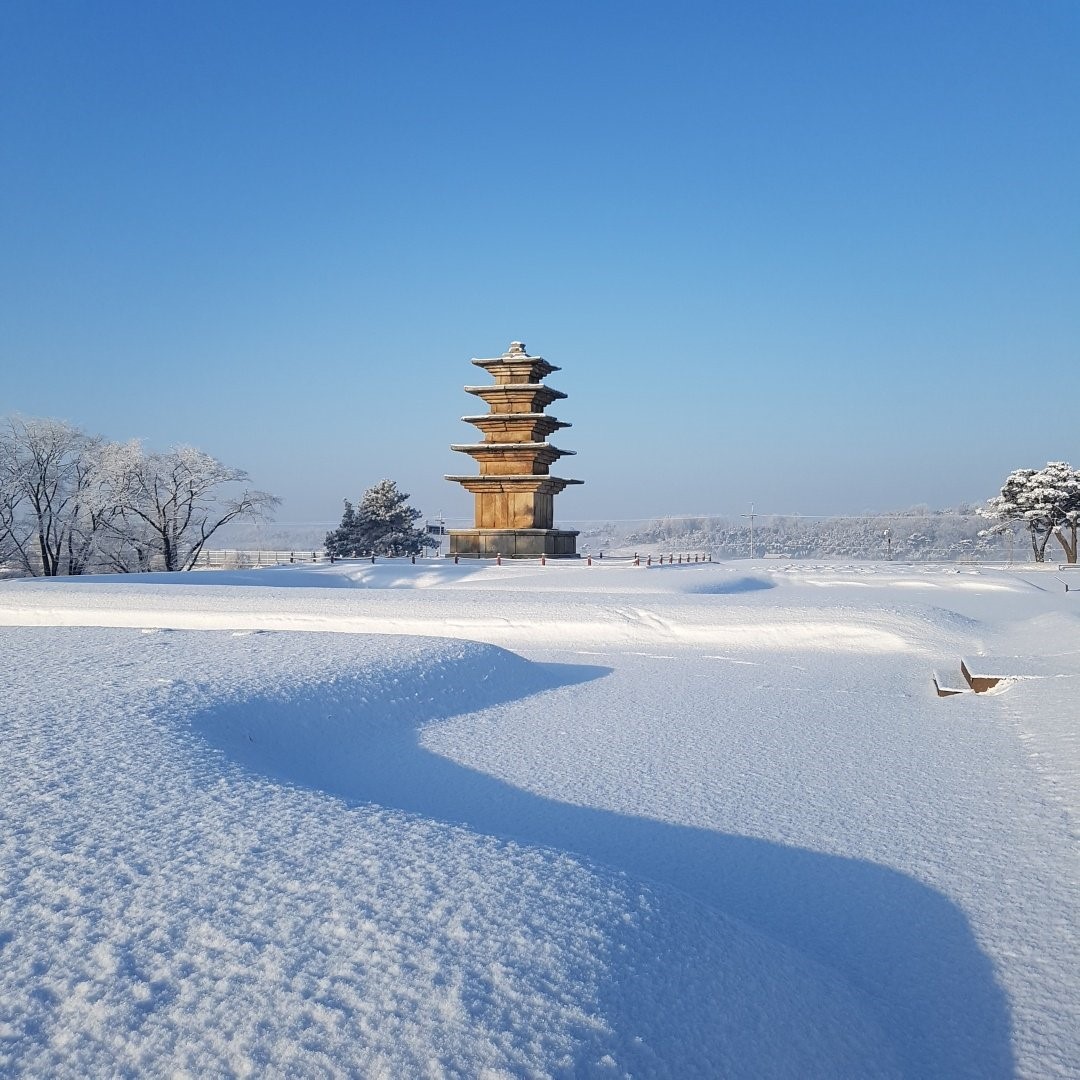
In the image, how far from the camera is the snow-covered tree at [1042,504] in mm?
34938

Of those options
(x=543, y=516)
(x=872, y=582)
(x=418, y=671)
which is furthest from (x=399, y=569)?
(x=418, y=671)

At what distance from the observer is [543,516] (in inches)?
1324

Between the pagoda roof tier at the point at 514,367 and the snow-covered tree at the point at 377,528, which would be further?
the snow-covered tree at the point at 377,528

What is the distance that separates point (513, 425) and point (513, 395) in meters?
1.28

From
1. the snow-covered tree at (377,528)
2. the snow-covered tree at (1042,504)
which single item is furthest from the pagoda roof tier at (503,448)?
the snow-covered tree at (1042,504)

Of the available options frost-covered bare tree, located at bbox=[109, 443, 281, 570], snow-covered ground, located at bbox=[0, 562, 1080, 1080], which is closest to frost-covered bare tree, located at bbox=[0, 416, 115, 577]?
frost-covered bare tree, located at bbox=[109, 443, 281, 570]

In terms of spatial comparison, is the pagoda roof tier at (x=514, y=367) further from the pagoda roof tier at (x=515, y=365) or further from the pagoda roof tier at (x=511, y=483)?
the pagoda roof tier at (x=511, y=483)

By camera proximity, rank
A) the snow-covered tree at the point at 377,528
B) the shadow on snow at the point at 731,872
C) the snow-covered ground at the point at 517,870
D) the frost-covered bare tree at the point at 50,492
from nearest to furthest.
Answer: the snow-covered ground at the point at 517,870 < the shadow on snow at the point at 731,872 < the frost-covered bare tree at the point at 50,492 < the snow-covered tree at the point at 377,528

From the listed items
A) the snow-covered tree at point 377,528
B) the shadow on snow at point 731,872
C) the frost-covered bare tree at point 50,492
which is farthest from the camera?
the snow-covered tree at point 377,528

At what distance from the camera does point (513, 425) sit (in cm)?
3369

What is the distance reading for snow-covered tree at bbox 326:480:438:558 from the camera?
42344mm

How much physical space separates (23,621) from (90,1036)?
48.9ft

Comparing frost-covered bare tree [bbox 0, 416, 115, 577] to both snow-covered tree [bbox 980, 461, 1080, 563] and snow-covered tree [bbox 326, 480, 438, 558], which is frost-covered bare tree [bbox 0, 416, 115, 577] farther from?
snow-covered tree [bbox 980, 461, 1080, 563]

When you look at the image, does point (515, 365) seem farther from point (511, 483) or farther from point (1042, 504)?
point (1042, 504)
